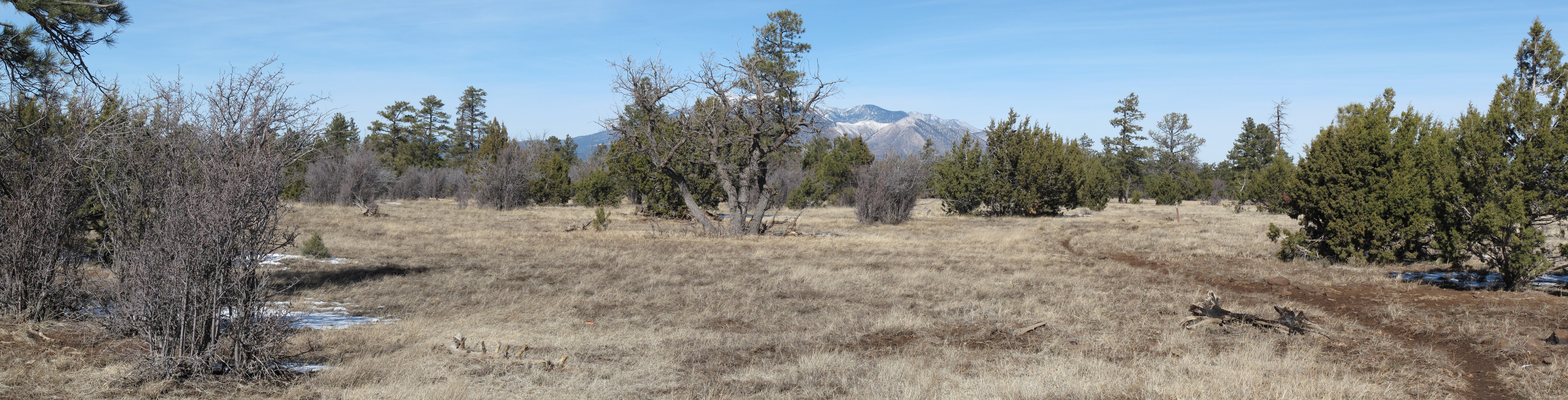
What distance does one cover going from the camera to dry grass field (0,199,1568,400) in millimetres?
4988

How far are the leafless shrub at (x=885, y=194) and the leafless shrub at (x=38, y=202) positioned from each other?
62.5 feet

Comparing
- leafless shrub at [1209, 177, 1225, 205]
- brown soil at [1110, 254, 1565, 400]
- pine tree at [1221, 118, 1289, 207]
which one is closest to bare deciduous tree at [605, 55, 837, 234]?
brown soil at [1110, 254, 1565, 400]

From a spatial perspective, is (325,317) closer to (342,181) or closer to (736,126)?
(736,126)

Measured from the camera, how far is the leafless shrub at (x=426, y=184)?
39031 mm

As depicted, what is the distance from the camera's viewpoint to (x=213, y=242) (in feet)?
13.8

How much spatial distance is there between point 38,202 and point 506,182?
78.6 ft

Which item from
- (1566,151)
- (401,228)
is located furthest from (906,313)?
(401,228)

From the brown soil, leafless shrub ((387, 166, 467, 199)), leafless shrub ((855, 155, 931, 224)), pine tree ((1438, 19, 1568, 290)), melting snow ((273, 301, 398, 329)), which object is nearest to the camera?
the brown soil

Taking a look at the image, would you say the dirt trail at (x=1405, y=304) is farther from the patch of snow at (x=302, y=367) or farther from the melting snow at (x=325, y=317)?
the melting snow at (x=325, y=317)

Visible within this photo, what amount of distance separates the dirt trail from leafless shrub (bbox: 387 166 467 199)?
116 ft

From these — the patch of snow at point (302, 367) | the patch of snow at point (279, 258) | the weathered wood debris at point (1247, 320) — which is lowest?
the patch of snow at point (302, 367)

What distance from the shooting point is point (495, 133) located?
36250 mm

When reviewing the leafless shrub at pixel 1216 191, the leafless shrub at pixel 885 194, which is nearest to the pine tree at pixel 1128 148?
the leafless shrub at pixel 1216 191

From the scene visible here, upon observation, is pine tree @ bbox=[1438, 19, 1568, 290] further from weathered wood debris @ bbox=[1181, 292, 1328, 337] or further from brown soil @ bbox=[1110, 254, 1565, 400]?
weathered wood debris @ bbox=[1181, 292, 1328, 337]
